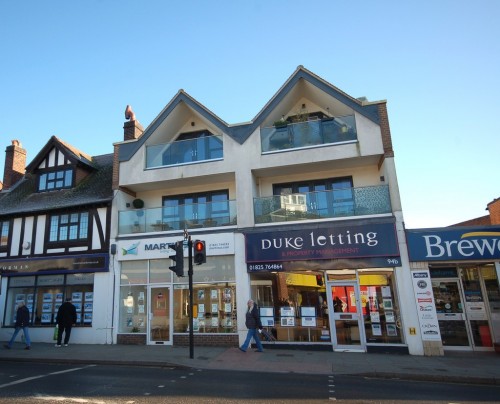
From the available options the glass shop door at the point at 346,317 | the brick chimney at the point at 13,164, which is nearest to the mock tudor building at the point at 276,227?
the glass shop door at the point at 346,317

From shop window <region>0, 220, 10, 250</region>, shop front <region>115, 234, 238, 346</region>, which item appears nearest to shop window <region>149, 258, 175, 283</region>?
shop front <region>115, 234, 238, 346</region>

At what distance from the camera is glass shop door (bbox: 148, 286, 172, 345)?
13.3m

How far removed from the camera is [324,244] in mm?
12281

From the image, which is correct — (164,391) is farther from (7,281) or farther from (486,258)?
(7,281)

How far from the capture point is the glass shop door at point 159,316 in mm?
13344

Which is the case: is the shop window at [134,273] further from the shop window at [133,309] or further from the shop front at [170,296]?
the shop window at [133,309]

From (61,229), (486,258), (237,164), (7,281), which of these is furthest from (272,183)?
(7,281)

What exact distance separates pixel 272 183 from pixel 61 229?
9144 mm

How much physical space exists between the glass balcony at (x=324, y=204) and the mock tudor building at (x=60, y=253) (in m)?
6.69

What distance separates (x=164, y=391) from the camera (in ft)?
22.7

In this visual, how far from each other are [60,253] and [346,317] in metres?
11.6

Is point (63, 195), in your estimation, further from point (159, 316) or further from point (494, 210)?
point (494, 210)

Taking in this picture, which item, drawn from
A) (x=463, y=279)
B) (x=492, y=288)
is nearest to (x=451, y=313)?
(x=463, y=279)

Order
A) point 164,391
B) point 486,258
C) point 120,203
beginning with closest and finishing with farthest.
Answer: point 164,391 < point 486,258 < point 120,203
